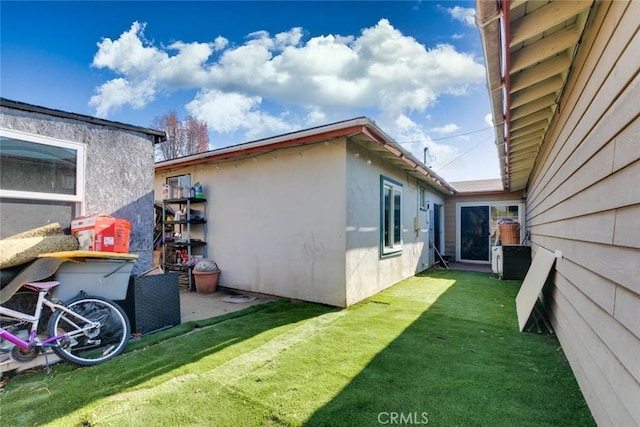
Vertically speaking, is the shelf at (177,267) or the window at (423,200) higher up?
the window at (423,200)

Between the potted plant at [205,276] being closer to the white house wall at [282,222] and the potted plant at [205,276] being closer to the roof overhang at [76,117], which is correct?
the white house wall at [282,222]

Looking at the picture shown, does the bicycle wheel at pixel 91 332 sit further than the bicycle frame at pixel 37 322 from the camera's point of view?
Yes

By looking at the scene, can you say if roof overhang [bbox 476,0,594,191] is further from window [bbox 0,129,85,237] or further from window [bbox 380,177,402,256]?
window [bbox 0,129,85,237]

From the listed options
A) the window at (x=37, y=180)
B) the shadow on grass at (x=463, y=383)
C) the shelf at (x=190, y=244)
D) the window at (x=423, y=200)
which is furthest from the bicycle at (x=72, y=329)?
the window at (x=423, y=200)

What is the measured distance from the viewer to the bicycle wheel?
2822mm

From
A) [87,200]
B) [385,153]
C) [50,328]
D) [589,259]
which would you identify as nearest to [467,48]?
[385,153]

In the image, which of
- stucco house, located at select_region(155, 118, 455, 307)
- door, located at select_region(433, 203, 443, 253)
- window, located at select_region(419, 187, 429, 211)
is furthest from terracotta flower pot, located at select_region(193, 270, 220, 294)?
door, located at select_region(433, 203, 443, 253)

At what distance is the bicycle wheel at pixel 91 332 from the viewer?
9.26 feet

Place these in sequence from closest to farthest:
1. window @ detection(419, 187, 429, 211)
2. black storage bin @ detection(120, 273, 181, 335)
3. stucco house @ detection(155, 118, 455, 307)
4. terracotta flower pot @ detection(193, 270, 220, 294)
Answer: black storage bin @ detection(120, 273, 181, 335)
stucco house @ detection(155, 118, 455, 307)
terracotta flower pot @ detection(193, 270, 220, 294)
window @ detection(419, 187, 429, 211)

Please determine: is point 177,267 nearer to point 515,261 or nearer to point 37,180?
point 37,180

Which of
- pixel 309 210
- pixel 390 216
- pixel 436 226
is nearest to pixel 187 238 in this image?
pixel 309 210

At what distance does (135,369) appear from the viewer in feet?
9.14

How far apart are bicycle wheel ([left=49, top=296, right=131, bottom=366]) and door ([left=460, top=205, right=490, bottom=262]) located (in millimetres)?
11674

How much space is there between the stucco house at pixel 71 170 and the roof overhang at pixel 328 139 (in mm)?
1601
